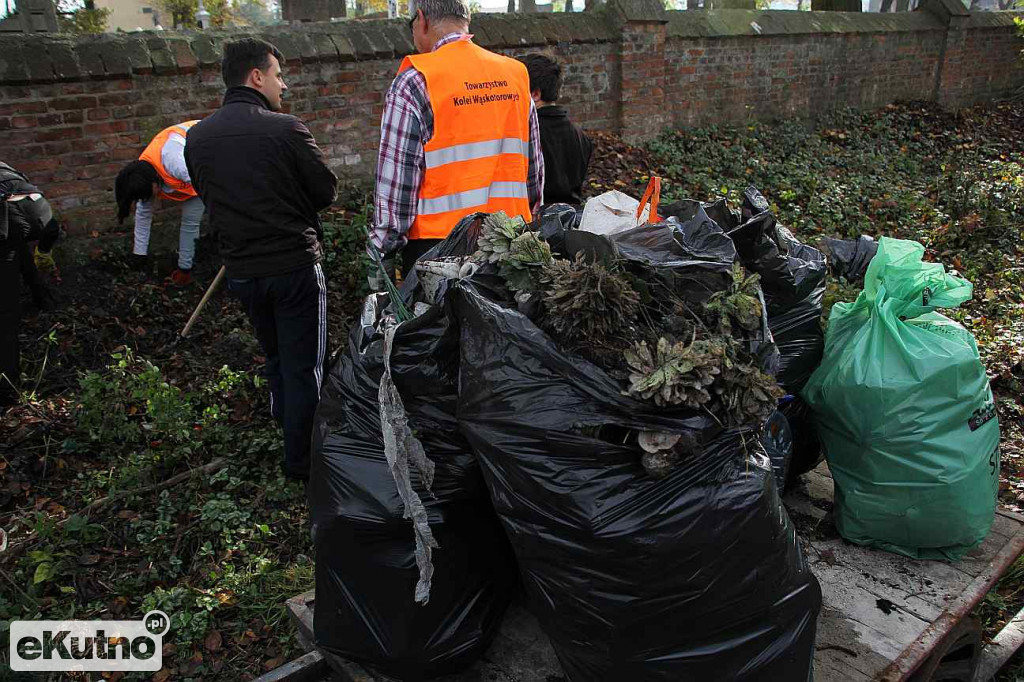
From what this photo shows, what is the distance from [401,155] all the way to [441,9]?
592 mm

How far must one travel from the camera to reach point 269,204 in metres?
2.99

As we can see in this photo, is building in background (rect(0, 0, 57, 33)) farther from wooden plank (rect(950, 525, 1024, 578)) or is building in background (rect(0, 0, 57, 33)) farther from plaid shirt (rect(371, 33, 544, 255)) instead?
wooden plank (rect(950, 525, 1024, 578))

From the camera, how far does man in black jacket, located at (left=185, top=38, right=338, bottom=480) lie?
2.95 m

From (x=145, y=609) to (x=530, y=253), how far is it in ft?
6.46

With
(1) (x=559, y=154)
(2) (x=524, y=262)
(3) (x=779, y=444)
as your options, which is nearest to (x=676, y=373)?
(2) (x=524, y=262)

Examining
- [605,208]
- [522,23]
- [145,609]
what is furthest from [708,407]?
[522,23]

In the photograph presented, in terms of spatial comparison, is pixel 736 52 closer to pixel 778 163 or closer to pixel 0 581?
pixel 778 163

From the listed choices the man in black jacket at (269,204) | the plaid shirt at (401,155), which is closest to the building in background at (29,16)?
the man in black jacket at (269,204)

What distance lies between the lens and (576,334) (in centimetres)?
162

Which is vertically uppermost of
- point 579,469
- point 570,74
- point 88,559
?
point 570,74

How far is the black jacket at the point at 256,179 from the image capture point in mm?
2943

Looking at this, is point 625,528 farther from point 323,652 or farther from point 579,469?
point 323,652

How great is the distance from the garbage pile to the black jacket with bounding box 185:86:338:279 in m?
1.29

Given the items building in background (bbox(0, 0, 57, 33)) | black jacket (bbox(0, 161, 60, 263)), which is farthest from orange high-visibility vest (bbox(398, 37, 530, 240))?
building in background (bbox(0, 0, 57, 33))
